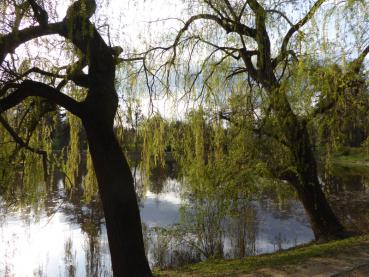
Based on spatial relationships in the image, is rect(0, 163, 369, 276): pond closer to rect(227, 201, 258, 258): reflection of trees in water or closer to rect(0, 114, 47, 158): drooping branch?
rect(227, 201, 258, 258): reflection of trees in water

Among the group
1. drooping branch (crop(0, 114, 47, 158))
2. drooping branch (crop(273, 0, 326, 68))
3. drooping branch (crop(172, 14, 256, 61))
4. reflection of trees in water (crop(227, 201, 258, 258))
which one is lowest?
reflection of trees in water (crop(227, 201, 258, 258))

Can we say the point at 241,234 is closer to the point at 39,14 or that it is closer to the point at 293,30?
the point at 293,30

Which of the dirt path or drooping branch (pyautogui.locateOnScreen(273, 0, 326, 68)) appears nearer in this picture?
the dirt path

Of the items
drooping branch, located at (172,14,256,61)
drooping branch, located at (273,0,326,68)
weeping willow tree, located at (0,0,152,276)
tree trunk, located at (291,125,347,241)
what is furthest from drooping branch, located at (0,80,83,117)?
tree trunk, located at (291,125,347,241)

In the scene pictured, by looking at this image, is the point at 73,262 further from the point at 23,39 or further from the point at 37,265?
the point at 23,39

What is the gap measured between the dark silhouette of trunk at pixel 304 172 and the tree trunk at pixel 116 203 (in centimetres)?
299

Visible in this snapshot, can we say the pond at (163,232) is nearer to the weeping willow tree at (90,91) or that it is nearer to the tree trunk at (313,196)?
the tree trunk at (313,196)

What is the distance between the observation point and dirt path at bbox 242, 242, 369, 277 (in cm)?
480

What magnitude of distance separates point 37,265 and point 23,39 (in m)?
5.88

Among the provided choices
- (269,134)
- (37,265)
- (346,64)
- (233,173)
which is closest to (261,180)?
(233,173)

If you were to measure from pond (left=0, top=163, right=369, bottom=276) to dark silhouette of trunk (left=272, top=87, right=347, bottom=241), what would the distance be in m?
0.83

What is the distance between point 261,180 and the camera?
842cm

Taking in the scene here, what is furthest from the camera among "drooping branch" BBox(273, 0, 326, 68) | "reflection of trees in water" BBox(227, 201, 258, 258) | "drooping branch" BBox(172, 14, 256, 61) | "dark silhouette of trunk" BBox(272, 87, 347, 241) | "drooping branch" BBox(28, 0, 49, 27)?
"reflection of trees in water" BBox(227, 201, 258, 258)

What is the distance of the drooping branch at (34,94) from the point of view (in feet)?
15.7
